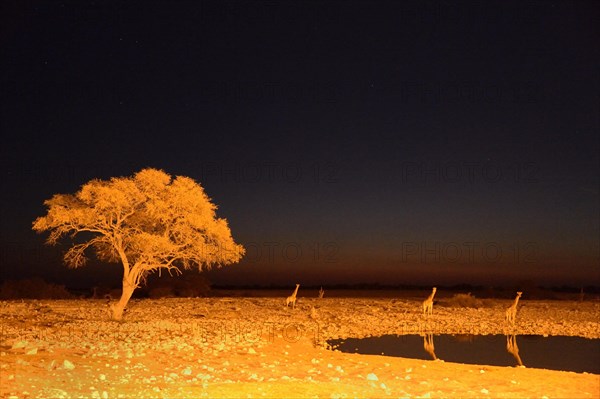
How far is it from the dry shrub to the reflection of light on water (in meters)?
31.6

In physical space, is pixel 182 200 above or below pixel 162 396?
above

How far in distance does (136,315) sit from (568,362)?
17.7 metres

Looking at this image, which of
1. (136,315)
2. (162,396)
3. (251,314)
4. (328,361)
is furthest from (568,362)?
(136,315)

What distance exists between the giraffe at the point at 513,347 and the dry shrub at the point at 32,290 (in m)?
33.7

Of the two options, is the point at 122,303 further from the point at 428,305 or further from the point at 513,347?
the point at 428,305

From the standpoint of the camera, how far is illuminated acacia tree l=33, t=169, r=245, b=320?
24312 millimetres

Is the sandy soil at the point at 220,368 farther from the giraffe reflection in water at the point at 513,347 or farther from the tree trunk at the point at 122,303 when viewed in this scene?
the giraffe reflection in water at the point at 513,347

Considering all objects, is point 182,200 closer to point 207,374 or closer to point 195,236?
point 195,236

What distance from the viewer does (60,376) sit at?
12.1 meters

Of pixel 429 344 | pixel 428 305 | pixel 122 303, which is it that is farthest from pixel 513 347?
pixel 122 303

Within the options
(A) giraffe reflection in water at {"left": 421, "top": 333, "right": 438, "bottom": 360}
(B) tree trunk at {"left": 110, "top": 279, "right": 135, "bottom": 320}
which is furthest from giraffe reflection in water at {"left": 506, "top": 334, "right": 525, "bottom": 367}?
(B) tree trunk at {"left": 110, "top": 279, "right": 135, "bottom": 320}

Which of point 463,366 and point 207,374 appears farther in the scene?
point 463,366

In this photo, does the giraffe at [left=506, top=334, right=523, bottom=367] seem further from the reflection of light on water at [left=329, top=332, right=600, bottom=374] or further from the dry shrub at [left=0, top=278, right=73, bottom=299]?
the dry shrub at [left=0, top=278, right=73, bottom=299]

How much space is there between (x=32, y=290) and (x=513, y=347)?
3753 cm
